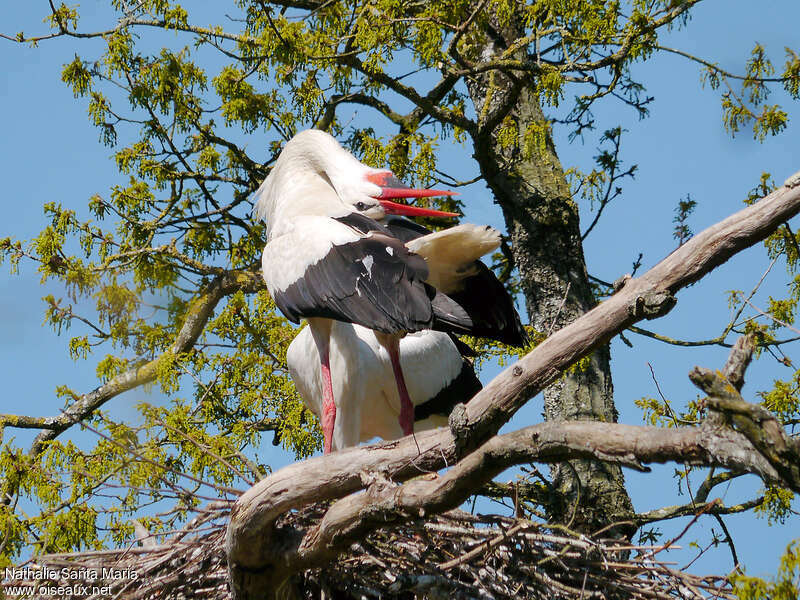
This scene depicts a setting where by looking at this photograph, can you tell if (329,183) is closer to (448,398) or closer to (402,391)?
(402,391)

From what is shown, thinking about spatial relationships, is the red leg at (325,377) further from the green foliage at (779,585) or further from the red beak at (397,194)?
the green foliage at (779,585)

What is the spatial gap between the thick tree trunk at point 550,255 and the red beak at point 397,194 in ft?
5.67

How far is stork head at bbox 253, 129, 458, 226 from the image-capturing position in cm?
548

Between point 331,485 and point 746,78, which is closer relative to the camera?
point 331,485

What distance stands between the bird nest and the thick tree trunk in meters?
2.04

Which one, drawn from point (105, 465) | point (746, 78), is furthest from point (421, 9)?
point (105, 465)

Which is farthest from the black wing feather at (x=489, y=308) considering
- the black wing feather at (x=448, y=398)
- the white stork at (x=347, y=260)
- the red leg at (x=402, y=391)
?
the black wing feather at (x=448, y=398)

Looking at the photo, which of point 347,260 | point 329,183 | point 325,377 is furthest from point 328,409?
point 329,183

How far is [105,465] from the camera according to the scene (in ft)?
22.1

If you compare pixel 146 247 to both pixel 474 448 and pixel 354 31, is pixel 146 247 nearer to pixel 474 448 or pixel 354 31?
pixel 354 31

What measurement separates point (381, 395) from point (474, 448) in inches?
111

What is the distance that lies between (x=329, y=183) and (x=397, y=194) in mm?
728

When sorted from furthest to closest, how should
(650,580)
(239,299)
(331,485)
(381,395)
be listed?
(239,299) < (381,395) < (650,580) < (331,485)

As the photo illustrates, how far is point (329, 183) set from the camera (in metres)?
5.98
